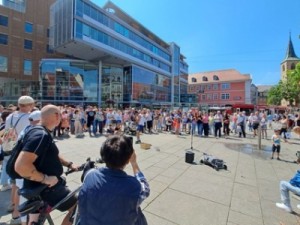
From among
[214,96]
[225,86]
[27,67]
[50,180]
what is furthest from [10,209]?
[214,96]

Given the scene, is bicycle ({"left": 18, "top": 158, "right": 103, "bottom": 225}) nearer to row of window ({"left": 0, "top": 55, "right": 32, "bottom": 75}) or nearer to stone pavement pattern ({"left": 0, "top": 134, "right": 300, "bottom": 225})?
stone pavement pattern ({"left": 0, "top": 134, "right": 300, "bottom": 225})

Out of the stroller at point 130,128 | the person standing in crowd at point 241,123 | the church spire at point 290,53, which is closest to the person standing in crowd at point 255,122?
the person standing in crowd at point 241,123

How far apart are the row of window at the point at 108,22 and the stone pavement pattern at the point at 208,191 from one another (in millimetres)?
27146

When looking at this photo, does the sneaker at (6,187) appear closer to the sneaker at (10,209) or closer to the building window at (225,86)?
the sneaker at (10,209)

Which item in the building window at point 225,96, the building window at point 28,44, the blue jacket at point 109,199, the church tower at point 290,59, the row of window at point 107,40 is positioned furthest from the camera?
the building window at point 225,96

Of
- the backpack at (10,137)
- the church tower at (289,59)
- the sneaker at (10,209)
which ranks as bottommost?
the sneaker at (10,209)

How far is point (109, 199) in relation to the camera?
1583 millimetres

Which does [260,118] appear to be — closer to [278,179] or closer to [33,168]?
[278,179]

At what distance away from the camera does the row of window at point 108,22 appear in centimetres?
2971

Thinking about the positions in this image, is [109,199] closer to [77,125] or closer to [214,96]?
[77,125]

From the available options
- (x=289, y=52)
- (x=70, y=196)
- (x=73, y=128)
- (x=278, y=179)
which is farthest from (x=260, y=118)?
A: (x=289, y=52)

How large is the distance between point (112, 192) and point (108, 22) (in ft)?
121

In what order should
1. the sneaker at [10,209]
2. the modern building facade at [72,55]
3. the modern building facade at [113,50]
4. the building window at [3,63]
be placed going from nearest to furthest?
the sneaker at [10,209]
the modern building facade at [113,50]
the modern building facade at [72,55]
the building window at [3,63]

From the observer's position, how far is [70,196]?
2.35 metres
